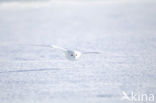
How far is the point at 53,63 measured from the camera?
17.3m

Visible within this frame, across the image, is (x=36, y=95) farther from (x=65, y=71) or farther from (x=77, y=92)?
(x=65, y=71)

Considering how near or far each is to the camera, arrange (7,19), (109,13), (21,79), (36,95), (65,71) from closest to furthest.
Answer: (36,95)
(21,79)
(65,71)
(7,19)
(109,13)

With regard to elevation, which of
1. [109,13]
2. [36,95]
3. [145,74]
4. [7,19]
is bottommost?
[36,95]

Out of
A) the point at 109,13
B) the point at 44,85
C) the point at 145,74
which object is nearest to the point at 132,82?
the point at 145,74

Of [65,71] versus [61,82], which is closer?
[61,82]

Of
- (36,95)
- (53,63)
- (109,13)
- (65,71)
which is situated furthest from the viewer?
(109,13)

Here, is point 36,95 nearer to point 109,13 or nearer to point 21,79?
point 21,79

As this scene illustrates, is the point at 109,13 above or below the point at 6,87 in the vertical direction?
above

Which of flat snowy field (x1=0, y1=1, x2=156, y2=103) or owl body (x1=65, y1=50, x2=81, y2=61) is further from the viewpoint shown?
owl body (x1=65, y1=50, x2=81, y2=61)

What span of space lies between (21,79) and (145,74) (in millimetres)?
4825

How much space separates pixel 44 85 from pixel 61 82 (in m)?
0.66

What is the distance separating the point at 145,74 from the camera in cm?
1499

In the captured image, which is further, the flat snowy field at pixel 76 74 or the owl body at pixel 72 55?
the owl body at pixel 72 55

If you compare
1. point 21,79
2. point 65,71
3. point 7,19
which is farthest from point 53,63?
point 7,19
